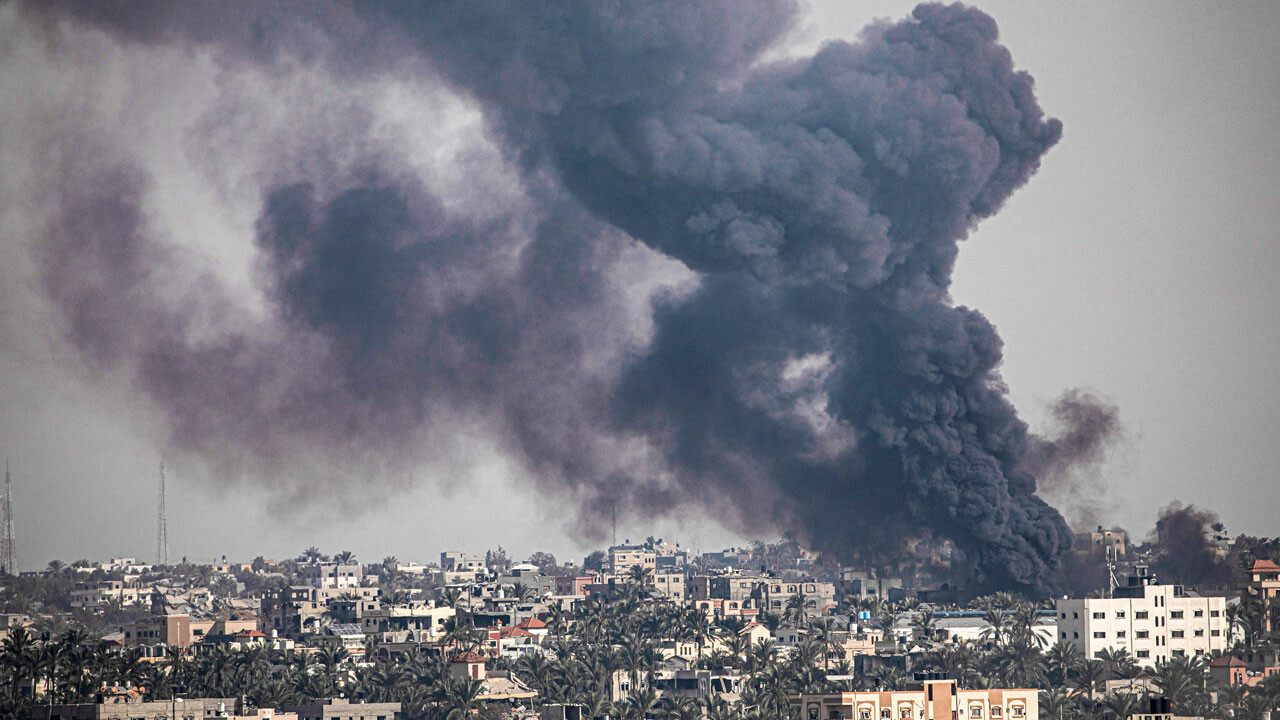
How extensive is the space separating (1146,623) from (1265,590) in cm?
1937

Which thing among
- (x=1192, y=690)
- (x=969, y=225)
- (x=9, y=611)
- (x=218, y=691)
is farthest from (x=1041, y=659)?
(x=9, y=611)

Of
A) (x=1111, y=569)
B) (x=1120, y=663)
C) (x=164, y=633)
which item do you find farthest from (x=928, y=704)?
(x=164, y=633)

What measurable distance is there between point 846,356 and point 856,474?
602 cm

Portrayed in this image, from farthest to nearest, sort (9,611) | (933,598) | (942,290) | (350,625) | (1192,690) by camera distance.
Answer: (9,611) < (350,625) < (933,598) < (942,290) < (1192,690)

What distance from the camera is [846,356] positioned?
4532 inches

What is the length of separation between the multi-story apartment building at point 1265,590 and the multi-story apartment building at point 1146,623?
711 cm

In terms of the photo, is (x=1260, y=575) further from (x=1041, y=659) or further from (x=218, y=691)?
(x=218, y=691)

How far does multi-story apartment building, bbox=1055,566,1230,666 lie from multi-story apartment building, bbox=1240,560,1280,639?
23.3ft

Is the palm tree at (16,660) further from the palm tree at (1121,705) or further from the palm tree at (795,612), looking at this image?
the palm tree at (795,612)

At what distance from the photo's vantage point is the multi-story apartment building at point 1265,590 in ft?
374

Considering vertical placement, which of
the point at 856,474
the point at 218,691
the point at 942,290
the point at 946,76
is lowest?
the point at 218,691

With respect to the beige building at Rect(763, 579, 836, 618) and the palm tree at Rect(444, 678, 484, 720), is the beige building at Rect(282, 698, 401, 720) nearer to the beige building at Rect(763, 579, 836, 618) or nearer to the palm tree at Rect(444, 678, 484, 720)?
the palm tree at Rect(444, 678, 484, 720)

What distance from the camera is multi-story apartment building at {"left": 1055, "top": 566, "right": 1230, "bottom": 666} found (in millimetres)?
103625

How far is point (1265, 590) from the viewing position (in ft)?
398
